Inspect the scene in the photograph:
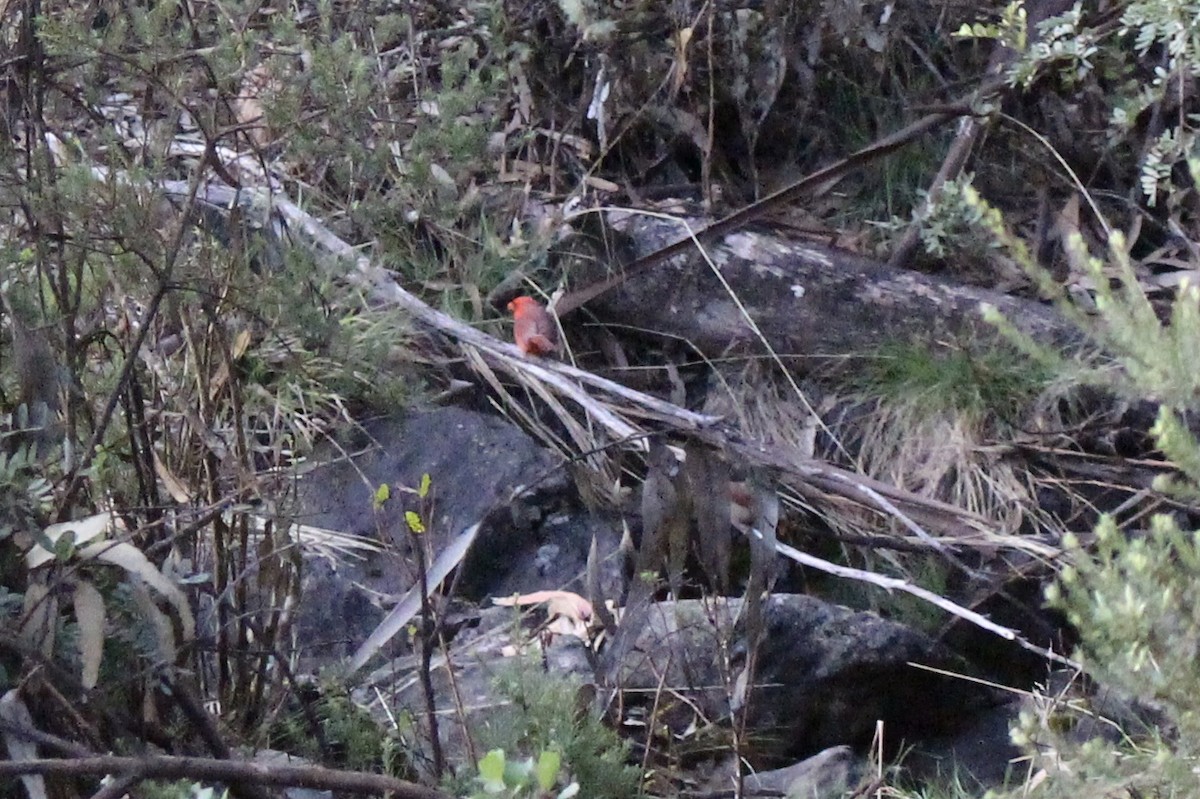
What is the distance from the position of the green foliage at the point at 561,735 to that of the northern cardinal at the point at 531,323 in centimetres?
136

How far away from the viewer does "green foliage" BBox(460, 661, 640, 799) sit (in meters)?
2.16

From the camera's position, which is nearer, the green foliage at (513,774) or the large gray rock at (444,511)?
the green foliage at (513,774)

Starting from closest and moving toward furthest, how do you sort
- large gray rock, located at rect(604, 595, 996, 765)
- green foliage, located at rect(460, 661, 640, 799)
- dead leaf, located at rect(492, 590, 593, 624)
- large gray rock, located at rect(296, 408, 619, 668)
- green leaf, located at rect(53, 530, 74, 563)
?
green leaf, located at rect(53, 530, 74, 563) < green foliage, located at rect(460, 661, 640, 799) < large gray rock, located at rect(604, 595, 996, 765) < dead leaf, located at rect(492, 590, 593, 624) < large gray rock, located at rect(296, 408, 619, 668)

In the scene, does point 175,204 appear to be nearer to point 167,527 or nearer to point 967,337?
point 167,527

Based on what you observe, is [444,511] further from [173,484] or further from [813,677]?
[173,484]

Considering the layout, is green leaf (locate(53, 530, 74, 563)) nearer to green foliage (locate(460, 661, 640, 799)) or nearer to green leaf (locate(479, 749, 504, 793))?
green leaf (locate(479, 749, 504, 793))

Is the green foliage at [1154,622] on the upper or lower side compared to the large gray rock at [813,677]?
upper

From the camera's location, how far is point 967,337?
11.7 ft

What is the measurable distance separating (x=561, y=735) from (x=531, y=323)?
1713mm

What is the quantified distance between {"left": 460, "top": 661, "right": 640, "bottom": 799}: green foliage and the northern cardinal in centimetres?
136

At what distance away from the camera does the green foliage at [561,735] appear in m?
2.16

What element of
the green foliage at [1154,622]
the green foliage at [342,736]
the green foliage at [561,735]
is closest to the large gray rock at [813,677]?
the green foliage at [561,735]

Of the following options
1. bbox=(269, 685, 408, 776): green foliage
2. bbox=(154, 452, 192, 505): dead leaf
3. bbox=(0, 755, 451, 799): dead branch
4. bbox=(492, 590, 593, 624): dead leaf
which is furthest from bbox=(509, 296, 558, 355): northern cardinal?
bbox=(0, 755, 451, 799): dead branch

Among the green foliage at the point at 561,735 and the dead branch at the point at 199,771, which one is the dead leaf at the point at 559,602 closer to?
the green foliage at the point at 561,735
